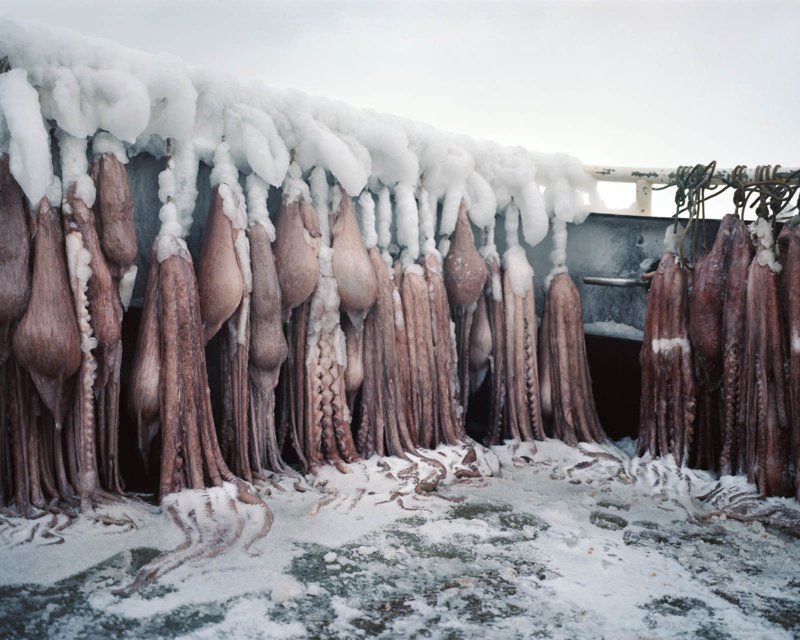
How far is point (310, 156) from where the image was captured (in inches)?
114

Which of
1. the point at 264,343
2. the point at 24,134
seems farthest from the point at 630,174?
the point at 24,134

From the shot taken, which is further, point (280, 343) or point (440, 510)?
point (280, 343)

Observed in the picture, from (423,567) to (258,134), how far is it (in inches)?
67.4

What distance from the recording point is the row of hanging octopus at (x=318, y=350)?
2.19 metres

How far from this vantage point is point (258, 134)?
269 centimetres

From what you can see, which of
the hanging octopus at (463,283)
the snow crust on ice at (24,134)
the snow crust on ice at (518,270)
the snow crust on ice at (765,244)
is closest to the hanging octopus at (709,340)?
the snow crust on ice at (765,244)

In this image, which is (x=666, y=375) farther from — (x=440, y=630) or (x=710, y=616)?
(x=440, y=630)

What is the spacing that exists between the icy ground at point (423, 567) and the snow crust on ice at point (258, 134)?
113cm

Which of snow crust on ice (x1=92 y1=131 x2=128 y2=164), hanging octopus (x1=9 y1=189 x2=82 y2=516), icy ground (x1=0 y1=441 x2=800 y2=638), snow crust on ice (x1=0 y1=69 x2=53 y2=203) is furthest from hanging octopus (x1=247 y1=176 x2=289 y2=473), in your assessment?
snow crust on ice (x1=0 y1=69 x2=53 y2=203)

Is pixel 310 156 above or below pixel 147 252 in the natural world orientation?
above

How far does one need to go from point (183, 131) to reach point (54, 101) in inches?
17.7

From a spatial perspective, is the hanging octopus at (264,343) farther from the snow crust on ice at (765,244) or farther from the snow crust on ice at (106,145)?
the snow crust on ice at (765,244)

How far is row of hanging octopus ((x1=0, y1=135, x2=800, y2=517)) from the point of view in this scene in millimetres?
2193

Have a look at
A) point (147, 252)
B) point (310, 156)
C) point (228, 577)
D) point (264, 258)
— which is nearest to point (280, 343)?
point (264, 258)
